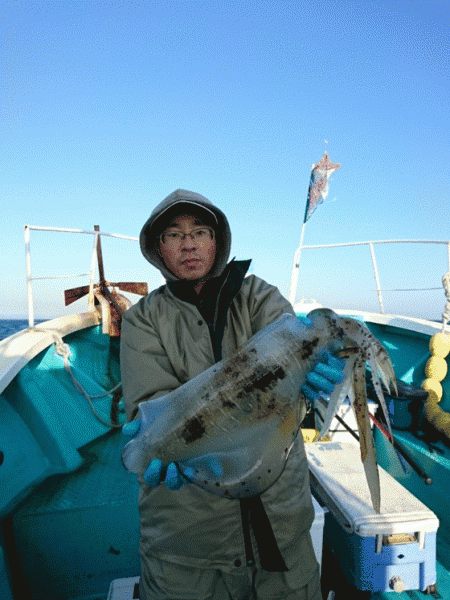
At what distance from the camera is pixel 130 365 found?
2182mm

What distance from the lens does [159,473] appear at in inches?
71.7

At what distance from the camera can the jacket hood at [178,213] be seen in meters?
2.46

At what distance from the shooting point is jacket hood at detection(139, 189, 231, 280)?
8.07ft

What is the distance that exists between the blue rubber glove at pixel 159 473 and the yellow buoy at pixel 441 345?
5847 millimetres

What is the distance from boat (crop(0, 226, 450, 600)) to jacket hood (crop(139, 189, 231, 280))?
7.13 feet

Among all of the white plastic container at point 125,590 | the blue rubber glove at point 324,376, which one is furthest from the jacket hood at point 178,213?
the white plastic container at point 125,590

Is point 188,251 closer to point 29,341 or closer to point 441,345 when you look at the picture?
point 29,341

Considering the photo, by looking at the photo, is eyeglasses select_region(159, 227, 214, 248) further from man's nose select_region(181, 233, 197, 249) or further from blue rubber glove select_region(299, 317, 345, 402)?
blue rubber glove select_region(299, 317, 345, 402)

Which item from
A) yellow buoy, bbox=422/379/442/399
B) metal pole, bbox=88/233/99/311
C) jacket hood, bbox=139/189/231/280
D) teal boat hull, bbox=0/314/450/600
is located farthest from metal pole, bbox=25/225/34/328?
yellow buoy, bbox=422/379/442/399

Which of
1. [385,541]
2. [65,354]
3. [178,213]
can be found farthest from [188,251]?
[65,354]

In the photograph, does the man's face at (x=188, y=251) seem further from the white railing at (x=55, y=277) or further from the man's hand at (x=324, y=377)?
the white railing at (x=55, y=277)

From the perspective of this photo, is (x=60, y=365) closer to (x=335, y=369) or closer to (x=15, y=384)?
(x=15, y=384)

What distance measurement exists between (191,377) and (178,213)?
121cm

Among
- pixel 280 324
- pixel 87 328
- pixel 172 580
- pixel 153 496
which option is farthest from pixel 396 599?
pixel 87 328
